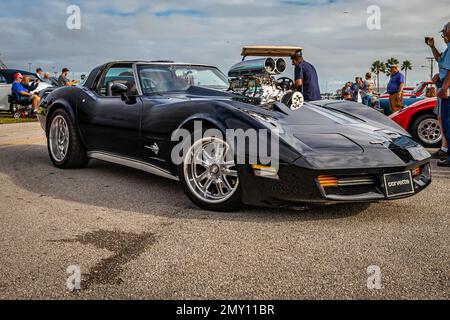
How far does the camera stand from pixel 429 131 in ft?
27.6

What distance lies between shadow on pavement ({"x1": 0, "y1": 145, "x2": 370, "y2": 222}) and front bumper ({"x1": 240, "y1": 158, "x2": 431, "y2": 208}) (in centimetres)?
20

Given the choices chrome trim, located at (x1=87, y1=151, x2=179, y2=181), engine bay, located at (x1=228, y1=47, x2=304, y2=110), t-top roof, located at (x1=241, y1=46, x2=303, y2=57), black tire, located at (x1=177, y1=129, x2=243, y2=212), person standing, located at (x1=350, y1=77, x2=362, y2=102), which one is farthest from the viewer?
person standing, located at (x1=350, y1=77, x2=362, y2=102)

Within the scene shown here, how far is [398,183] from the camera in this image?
134 inches

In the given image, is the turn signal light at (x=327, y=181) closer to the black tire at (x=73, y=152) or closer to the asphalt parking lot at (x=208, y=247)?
the asphalt parking lot at (x=208, y=247)

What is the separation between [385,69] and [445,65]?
110418 millimetres

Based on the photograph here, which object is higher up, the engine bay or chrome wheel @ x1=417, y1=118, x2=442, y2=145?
the engine bay

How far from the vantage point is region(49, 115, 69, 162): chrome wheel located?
5508mm

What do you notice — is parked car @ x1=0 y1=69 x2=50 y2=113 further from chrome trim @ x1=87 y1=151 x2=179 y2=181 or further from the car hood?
the car hood

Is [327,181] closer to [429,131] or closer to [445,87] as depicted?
[445,87]

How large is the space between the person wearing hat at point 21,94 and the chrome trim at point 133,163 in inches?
440

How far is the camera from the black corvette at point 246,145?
326 cm

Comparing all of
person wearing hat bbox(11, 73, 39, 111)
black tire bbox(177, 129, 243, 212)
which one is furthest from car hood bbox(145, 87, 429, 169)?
person wearing hat bbox(11, 73, 39, 111)

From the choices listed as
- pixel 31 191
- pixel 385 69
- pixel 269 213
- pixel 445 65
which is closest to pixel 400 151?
pixel 269 213
